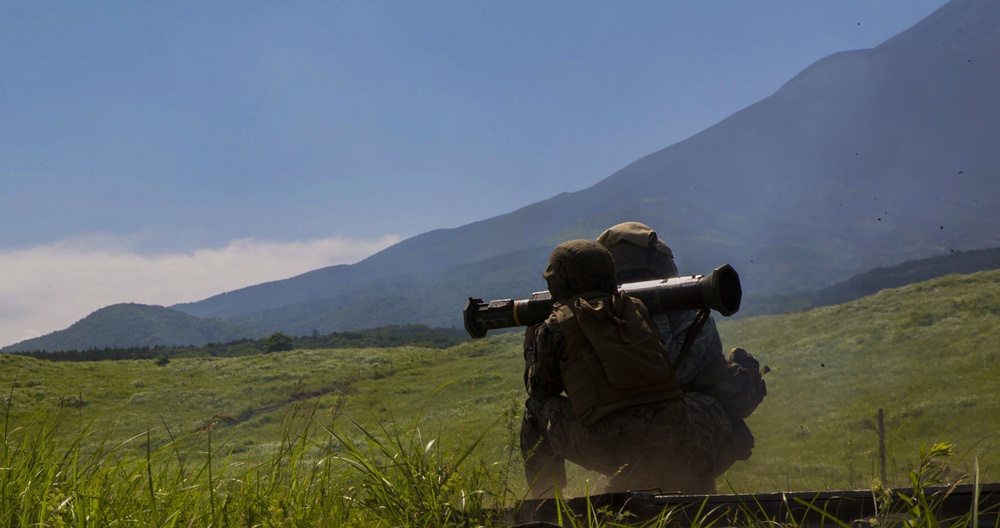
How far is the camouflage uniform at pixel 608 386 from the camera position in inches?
222

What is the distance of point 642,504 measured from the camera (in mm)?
4422

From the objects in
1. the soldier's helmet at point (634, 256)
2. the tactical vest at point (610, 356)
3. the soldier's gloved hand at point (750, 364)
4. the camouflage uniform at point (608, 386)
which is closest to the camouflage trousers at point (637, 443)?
the camouflage uniform at point (608, 386)

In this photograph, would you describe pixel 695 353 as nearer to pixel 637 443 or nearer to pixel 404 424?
pixel 637 443

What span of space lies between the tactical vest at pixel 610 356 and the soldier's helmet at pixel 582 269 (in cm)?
10

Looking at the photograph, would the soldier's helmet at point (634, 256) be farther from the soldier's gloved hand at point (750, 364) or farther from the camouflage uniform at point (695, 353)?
the soldier's gloved hand at point (750, 364)

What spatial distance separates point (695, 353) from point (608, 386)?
1407 millimetres

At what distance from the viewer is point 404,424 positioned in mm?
19281

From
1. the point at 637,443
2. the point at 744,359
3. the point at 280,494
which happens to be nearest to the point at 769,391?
the point at 744,359

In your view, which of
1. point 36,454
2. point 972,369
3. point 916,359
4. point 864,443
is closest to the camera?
point 36,454

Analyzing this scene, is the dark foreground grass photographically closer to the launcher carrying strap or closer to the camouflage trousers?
the camouflage trousers

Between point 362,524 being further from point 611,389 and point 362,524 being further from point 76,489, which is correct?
point 611,389

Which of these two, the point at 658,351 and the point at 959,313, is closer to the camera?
the point at 658,351

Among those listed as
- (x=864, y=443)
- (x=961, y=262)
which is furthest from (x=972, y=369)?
(x=961, y=262)

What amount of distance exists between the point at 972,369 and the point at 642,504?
2521 centimetres
